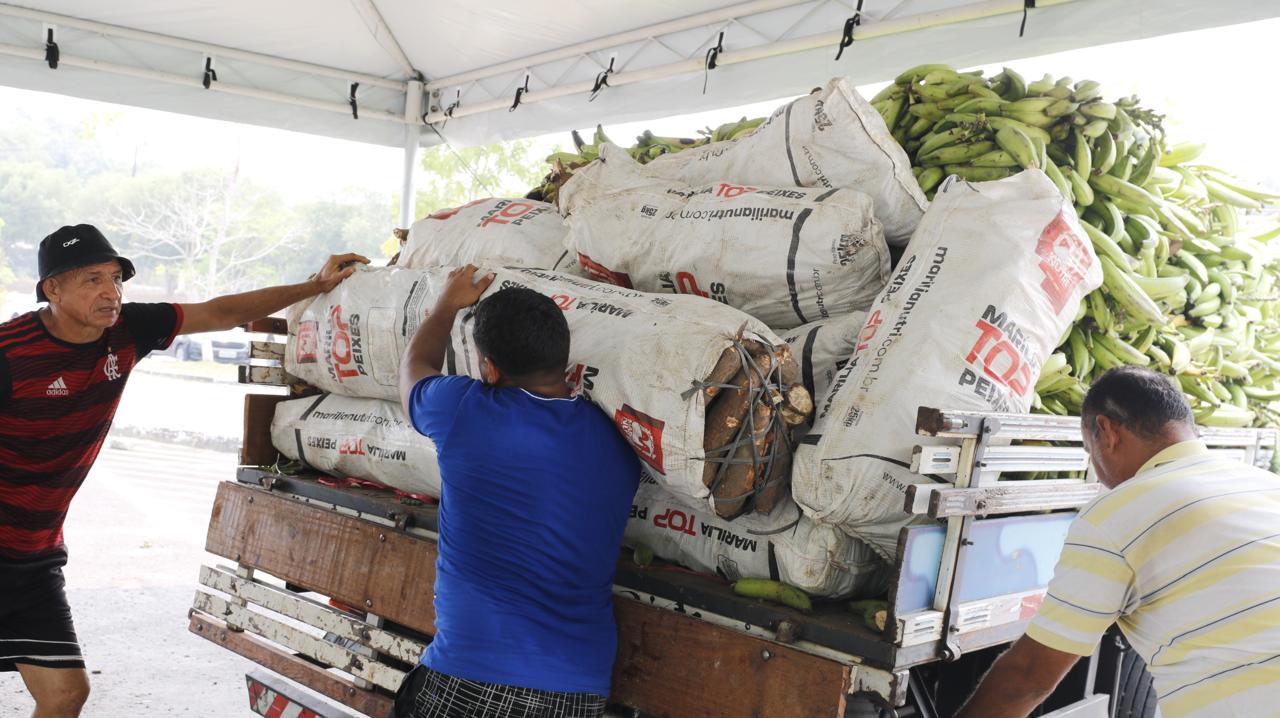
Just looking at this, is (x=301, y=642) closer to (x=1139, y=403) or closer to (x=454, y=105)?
(x=1139, y=403)

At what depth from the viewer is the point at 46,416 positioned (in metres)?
2.81

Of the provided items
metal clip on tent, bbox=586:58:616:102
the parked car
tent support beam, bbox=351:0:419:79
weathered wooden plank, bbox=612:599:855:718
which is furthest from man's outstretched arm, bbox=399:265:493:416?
the parked car

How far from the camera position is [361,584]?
2750 millimetres

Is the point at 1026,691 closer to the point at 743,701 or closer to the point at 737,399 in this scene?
the point at 743,701

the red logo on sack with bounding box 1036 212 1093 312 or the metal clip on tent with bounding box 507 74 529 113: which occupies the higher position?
the metal clip on tent with bounding box 507 74 529 113

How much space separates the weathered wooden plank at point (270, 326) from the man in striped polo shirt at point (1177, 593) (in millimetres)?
2701

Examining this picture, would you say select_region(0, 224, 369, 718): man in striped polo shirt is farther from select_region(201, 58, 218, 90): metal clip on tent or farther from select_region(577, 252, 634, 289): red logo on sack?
select_region(201, 58, 218, 90): metal clip on tent

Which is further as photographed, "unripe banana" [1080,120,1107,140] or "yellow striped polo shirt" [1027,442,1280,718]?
"unripe banana" [1080,120,1107,140]

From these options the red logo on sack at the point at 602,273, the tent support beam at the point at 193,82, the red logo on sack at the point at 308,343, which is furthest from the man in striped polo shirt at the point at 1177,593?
the tent support beam at the point at 193,82

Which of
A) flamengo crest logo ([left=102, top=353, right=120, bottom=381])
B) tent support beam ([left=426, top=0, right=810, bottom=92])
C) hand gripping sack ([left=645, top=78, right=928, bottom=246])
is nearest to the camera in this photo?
hand gripping sack ([left=645, top=78, right=928, bottom=246])

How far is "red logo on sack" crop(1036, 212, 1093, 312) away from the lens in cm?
215

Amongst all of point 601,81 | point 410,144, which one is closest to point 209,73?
point 410,144

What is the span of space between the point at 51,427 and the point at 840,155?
249 cm

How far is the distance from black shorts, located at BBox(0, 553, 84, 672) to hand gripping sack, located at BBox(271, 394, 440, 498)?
33.1 inches
